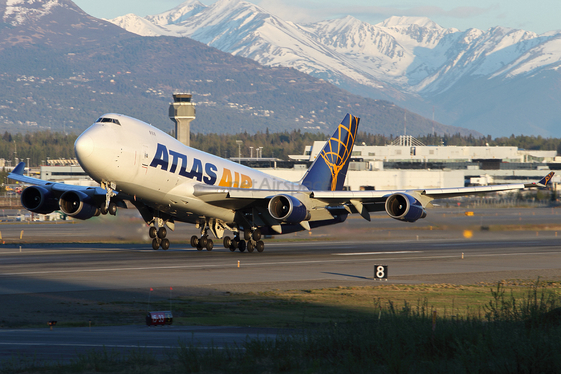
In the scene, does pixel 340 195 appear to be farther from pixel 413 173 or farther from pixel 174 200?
pixel 413 173

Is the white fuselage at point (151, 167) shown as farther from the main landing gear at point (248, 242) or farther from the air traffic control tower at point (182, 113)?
the air traffic control tower at point (182, 113)

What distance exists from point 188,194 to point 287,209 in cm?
568

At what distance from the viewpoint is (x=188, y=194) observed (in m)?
39.6

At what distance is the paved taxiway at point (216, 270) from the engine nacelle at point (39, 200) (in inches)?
112

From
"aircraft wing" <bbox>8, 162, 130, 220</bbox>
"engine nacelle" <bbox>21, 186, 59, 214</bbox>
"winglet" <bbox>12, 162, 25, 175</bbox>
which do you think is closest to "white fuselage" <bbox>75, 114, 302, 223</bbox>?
"aircraft wing" <bbox>8, 162, 130, 220</bbox>

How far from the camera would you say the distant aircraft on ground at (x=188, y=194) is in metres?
35.8

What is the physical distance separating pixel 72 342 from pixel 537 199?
75.1m

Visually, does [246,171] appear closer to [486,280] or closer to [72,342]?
[486,280]

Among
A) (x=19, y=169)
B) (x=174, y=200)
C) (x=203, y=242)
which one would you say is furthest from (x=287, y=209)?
(x=19, y=169)

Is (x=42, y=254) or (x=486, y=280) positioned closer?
(x=486, y=280)

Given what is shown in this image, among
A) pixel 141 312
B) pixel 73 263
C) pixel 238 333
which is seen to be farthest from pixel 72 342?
pixel 73 263

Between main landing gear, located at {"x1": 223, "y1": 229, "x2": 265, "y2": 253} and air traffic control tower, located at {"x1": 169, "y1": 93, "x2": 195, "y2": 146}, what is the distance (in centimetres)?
13980

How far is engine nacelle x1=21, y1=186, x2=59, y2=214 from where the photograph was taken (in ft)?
143

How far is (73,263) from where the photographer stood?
122 ft
